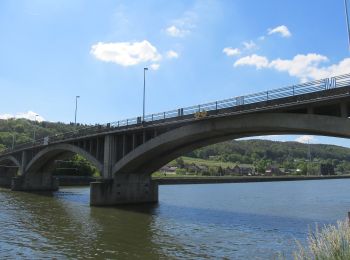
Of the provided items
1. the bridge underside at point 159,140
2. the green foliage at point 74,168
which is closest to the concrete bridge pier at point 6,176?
the green foliage at point 74,168

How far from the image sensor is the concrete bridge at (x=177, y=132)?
2734cm

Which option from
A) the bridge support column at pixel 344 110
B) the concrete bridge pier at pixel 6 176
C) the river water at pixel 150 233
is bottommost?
the river water at pixel 150 233

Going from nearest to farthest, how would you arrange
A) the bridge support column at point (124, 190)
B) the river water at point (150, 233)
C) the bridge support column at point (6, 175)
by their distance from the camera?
the river water at point (150, 233), the bridge support column at point (124, 190), the bridge support column at point (6, 175)

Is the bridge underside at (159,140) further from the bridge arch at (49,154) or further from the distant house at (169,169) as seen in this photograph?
the distant house at (169,169)

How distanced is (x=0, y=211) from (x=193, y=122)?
796 inches

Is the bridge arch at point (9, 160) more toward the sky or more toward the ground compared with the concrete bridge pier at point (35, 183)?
more toward the sky

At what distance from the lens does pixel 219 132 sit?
124ft

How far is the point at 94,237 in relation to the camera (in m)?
26.3

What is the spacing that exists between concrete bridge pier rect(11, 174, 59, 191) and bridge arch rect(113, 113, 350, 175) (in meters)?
33.7

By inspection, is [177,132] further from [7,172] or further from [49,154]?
[7,172]

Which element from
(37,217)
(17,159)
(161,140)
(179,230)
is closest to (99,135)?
(161,140)

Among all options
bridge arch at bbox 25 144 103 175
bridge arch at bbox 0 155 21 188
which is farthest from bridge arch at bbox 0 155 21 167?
bridge arch at bbox 25 144 103 175

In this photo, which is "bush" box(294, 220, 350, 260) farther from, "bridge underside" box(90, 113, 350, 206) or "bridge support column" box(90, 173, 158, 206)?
"bridge support column" box(90, 173, 158, 206)

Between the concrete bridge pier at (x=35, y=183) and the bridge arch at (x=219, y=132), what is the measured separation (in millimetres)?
33749
